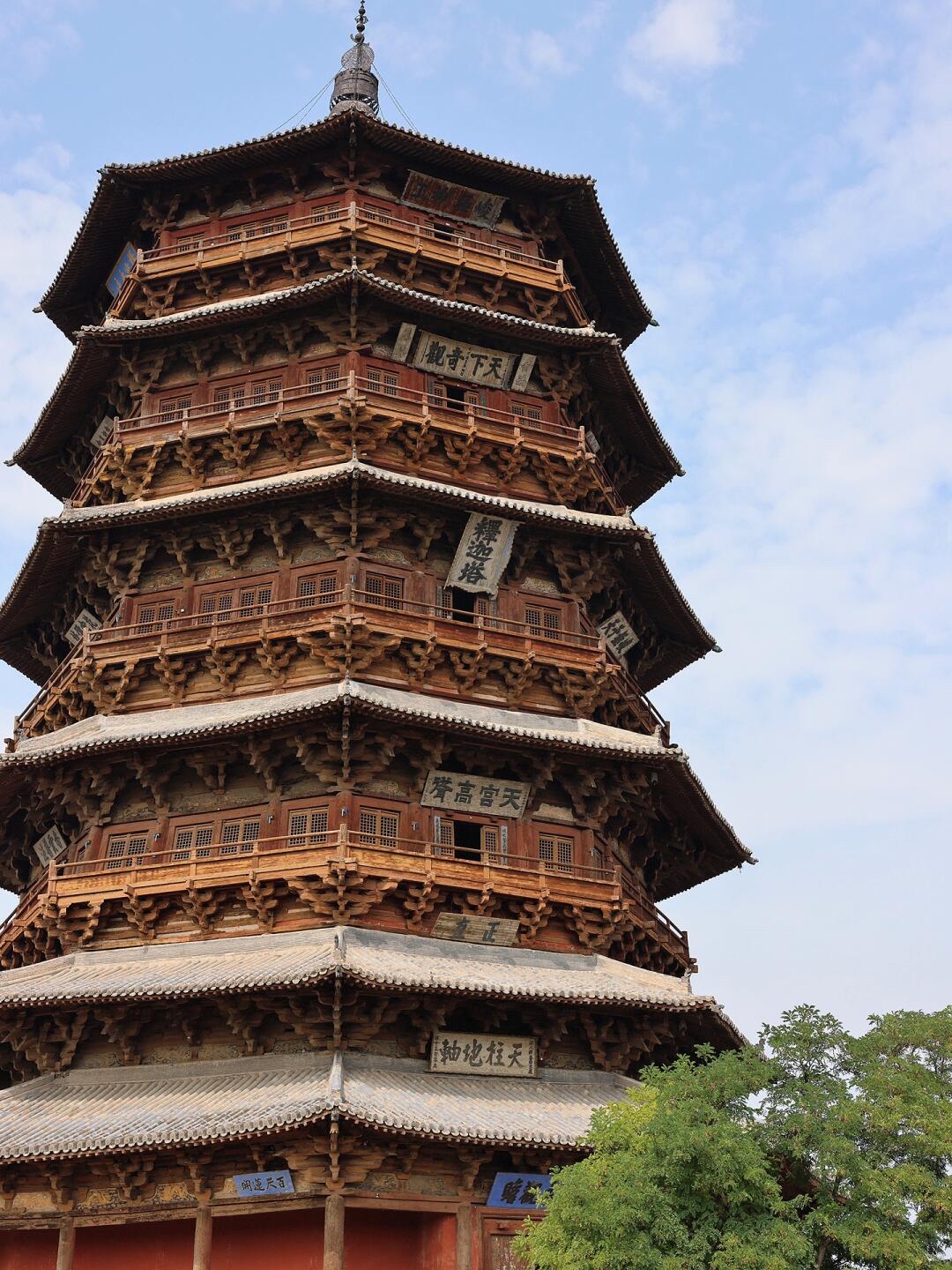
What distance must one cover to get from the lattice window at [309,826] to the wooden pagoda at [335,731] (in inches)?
2.9

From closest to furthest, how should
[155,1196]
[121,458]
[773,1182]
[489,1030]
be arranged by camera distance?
[773,1182] < [155,1196] < [489,1030] < [121,458]

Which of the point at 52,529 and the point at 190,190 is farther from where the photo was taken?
the point at 190,190

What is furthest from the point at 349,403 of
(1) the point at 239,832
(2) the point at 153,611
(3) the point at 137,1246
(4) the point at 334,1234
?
(3) the point at 137,1246

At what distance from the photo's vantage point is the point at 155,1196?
17531mm

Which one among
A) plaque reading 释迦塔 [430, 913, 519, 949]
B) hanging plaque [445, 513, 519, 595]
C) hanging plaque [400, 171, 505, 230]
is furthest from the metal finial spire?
plaque reading 释迦塔 [430, 913, 519, 949]

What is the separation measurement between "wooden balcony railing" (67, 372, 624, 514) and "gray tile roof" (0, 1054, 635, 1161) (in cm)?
1030

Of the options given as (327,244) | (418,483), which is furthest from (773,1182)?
(327,244)

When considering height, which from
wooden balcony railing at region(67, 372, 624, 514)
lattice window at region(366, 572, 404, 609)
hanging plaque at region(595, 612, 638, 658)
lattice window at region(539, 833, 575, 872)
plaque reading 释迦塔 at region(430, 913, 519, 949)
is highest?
wooden balcony railing at region(67, 372, 624, 514)

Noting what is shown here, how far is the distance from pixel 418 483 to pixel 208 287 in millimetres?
6681

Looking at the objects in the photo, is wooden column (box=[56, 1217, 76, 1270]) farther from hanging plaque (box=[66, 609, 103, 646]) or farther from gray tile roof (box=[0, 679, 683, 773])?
hanging plaque (box=[66, 609, 103, 646])

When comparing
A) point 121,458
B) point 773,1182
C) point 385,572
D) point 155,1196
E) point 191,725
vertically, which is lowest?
point 773,1182

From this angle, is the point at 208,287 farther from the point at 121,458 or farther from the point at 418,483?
the point at 418,483

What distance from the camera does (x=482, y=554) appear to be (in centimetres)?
2297

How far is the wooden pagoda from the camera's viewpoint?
57.6ft
